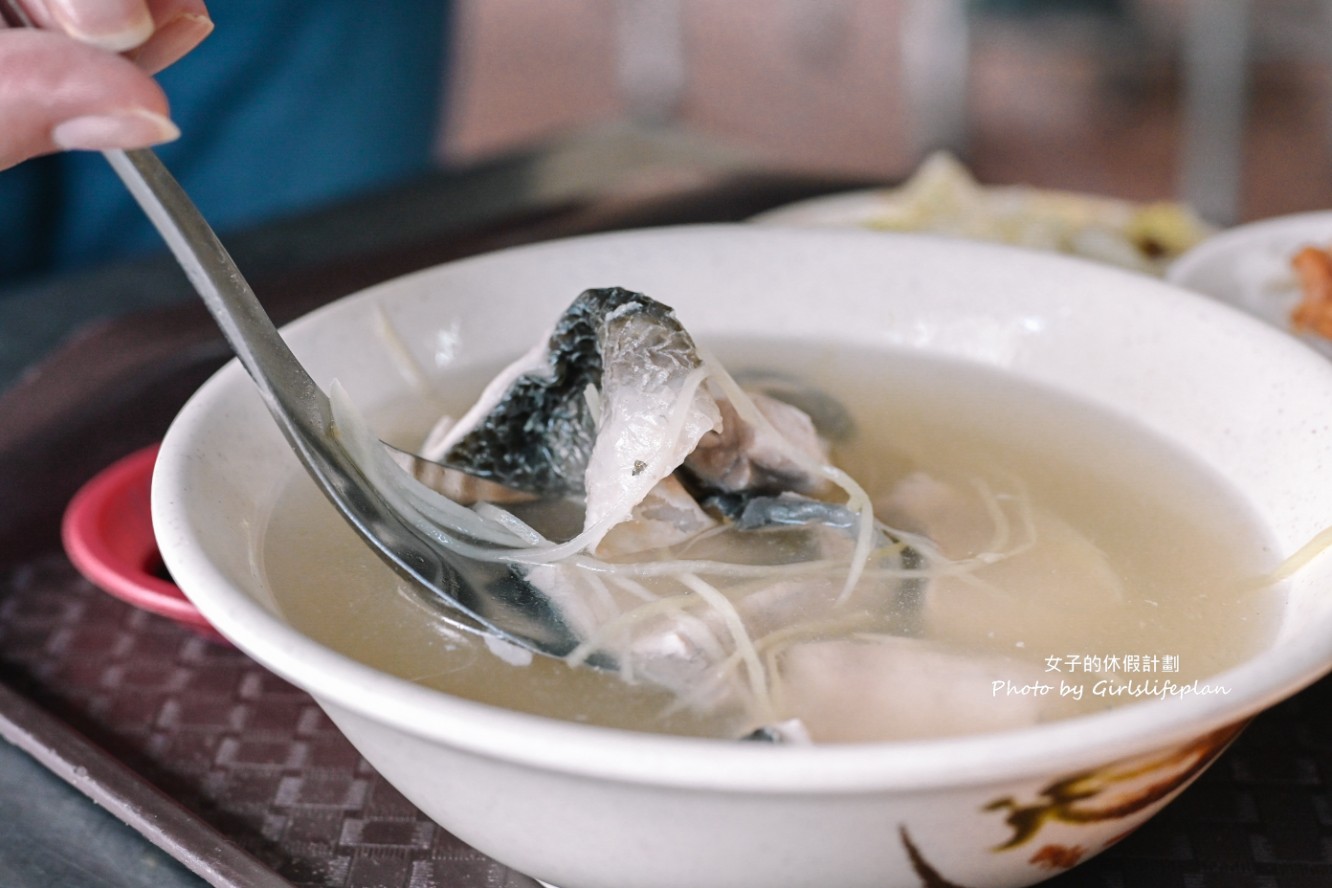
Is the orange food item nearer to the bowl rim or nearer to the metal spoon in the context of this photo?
the bowl rim

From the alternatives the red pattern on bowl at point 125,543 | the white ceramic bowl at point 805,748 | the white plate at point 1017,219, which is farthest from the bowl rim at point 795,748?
the white plate at point 1017,219

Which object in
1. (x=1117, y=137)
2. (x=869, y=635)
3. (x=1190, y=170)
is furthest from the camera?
(x=1117, y=137)

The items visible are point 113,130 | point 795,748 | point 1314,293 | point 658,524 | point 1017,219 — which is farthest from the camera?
point 1017,219

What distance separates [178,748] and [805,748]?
579 millimetres

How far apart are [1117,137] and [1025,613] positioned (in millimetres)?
4278

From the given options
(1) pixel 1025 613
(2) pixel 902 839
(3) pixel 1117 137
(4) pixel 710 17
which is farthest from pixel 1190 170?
(2) pixel 902 839

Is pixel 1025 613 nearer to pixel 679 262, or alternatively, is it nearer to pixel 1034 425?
pixel 1034 425

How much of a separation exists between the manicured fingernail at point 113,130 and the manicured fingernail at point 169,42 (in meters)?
0.16

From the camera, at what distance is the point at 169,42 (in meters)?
0.80

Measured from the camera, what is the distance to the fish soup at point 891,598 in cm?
73

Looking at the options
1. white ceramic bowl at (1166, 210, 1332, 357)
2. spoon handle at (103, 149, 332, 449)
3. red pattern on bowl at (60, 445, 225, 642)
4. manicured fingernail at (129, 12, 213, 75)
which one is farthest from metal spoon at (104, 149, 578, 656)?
white ceramic bowl at (1166, 210, 1332, 357)

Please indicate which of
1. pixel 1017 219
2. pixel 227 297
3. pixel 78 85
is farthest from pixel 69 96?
pixel 1017 219

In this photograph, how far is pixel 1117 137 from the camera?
182 inches

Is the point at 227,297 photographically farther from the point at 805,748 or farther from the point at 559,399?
the point at 805,748
